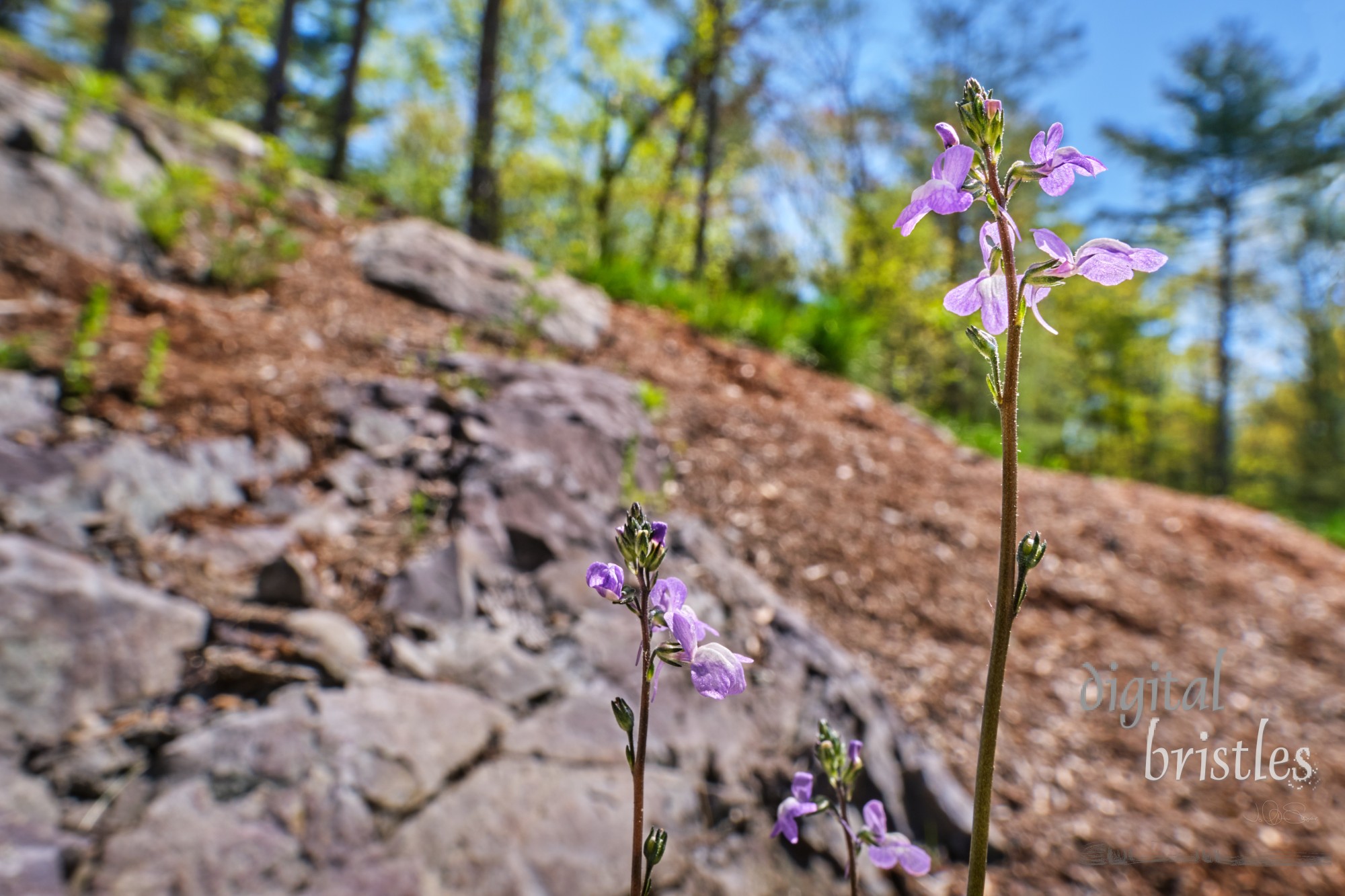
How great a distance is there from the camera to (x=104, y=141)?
15.3ft

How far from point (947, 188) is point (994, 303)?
11 cm

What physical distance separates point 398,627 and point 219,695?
1.69 ft

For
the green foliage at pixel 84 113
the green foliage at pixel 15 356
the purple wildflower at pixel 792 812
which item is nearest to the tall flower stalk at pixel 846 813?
the purple wildflower at pixel 792 812

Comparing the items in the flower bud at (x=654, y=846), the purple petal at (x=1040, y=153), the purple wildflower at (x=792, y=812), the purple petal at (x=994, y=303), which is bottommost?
the purple wildflower at (x=792, y=812)

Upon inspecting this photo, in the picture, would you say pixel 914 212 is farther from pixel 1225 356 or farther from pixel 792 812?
pixel 1225 356

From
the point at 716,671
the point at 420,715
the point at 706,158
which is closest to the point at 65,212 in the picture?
the point at 420,715

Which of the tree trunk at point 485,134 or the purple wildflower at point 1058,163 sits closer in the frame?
the purple wildflower at point 1058,163

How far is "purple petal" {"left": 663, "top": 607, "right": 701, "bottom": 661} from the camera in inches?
22.3

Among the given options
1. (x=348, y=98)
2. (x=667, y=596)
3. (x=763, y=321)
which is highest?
(x=348, y=98)

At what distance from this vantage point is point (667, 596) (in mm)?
617

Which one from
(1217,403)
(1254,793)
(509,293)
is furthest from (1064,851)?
(1217,403)

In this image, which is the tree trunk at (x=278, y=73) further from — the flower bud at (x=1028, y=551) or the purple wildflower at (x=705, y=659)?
the flower bud at (x=1028, y=551)

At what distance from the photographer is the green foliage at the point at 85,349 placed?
2.64 meters

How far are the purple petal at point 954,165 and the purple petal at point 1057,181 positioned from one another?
3.8 inches
